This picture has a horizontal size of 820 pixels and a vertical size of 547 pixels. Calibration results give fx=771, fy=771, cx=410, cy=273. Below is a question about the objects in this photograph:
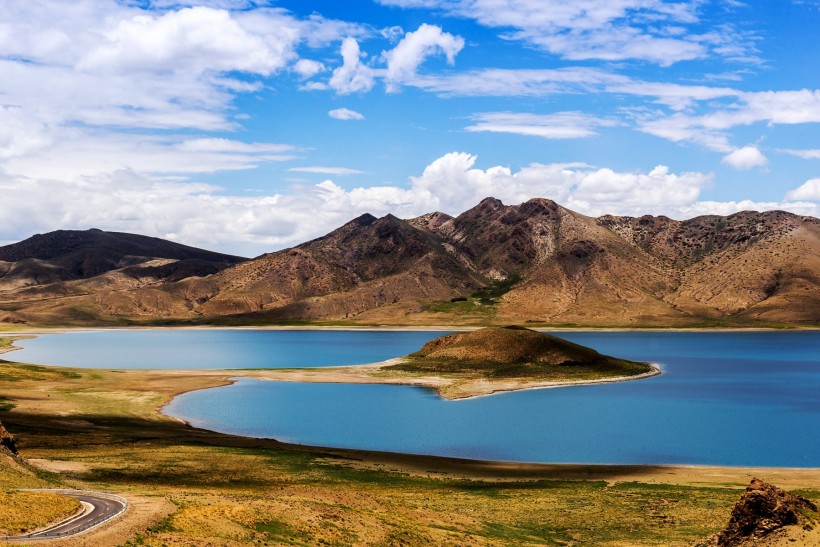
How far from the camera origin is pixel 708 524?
44.2 m

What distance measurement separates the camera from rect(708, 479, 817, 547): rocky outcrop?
3127 centimetres

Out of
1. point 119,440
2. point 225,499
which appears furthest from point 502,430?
point 225,499

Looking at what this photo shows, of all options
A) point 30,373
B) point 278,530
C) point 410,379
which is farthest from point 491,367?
point 278,530

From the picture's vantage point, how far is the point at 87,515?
3403cm

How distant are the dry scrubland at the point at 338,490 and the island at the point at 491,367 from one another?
5349cm

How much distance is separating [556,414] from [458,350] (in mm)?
55006

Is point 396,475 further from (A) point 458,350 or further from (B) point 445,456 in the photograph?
(A) point 458,350

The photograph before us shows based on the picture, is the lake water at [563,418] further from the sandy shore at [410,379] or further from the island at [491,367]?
the island at [491,367]

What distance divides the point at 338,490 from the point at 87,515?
22.5m

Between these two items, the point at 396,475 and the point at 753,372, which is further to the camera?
the point at 753,372

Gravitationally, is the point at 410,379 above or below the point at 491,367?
below

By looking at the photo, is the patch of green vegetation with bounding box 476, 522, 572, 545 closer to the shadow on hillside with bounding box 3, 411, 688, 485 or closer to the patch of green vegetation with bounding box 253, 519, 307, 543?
the patch of green vegetation with bounding box 253, 519, 307, 543

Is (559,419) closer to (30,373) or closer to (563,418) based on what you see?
(563,418)

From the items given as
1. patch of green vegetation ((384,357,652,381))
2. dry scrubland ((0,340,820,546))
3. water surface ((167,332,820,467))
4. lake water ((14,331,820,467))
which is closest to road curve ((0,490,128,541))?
dry scrubland ((0,340,820,546))
